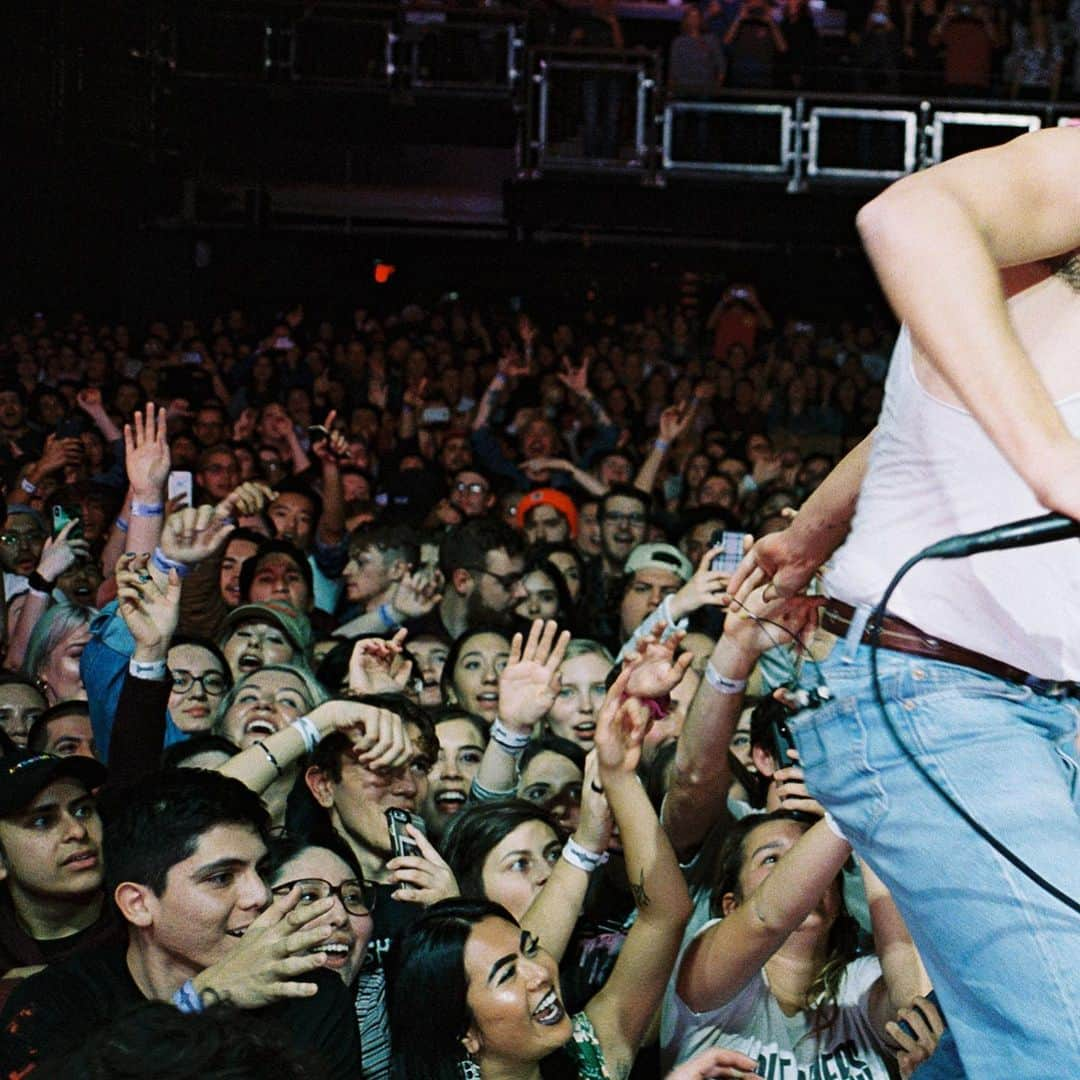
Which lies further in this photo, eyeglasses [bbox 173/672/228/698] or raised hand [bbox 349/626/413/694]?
eyeglasses [bbox 173/672/228/698]

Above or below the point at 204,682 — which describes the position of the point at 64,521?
above

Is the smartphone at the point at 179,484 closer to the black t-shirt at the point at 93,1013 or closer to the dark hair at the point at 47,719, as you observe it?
the dark hair at the point at 47,719

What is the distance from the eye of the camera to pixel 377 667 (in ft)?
14.3

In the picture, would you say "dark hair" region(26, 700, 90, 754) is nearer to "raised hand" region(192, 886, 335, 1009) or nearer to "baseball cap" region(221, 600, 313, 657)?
"baseball cap" region(221, 600, 313, 657)

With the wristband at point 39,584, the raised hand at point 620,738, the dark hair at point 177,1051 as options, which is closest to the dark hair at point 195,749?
the raised hand at point 620,738

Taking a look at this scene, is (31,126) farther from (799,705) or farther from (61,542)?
(799,705)

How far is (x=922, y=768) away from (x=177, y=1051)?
85cm

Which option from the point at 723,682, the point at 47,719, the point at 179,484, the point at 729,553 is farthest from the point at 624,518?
the point at 723,682

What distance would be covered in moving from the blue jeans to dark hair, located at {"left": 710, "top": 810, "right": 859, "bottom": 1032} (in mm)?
1452

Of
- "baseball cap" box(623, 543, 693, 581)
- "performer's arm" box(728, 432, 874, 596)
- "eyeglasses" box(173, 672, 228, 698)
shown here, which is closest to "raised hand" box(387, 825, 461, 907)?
"performer's arm" box(728, 432, 874, 596)

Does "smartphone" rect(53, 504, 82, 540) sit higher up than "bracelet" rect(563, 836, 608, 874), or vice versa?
"bracelet" rect(563, 836, 608, 874)

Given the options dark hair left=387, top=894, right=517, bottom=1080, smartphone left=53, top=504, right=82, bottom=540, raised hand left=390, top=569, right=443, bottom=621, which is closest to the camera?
dark hair left=387, top=894, right=517, bottom=1080

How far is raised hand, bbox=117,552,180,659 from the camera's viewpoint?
12.7 ft

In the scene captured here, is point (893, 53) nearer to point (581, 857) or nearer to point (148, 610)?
point (148, 610)
